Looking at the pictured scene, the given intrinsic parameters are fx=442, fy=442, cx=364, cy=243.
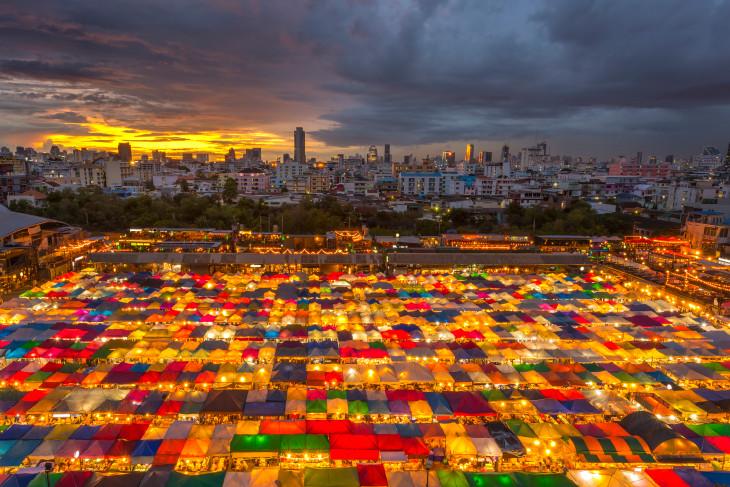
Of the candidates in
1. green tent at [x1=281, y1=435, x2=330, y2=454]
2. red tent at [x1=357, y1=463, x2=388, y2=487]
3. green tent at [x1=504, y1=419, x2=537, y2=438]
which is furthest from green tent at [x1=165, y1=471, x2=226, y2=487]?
green tent at [x1=504, y1=419, x2=537, y2=438]

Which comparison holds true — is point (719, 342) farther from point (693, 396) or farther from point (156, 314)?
point (156, 314)

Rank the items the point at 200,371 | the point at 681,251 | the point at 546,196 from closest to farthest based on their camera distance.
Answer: the point at 200,371 → the point at 681,251 → the point at 546,196

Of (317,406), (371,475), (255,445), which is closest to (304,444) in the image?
(255,445)

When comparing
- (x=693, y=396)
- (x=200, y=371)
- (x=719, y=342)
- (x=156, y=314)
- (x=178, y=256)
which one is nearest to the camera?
(x=693, y=396)

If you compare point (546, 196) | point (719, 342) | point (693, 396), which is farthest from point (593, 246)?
point (546, 196)

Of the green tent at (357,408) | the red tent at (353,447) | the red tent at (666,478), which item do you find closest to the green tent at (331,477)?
the red tent at (353,447)

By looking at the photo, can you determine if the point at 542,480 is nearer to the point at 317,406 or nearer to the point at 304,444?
the point at 304,444

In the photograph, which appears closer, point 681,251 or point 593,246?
point 681,251

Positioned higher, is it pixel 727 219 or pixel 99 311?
pixel 727 219
